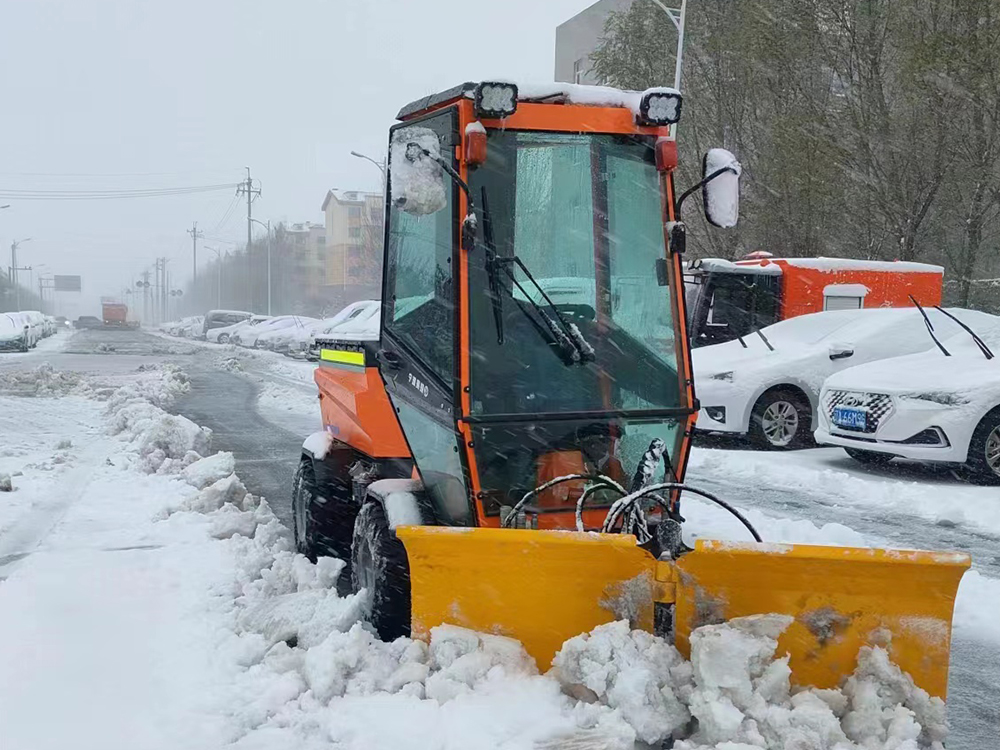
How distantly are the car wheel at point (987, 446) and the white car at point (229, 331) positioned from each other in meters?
35.6

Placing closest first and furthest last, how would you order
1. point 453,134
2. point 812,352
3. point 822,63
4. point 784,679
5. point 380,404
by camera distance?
point 784,679 < point 453,134 < point 380,404 < point 812,352 < point 822,63

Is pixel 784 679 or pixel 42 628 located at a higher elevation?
pixel 784 679

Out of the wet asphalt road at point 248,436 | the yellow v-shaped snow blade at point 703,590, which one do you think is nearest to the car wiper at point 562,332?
Result: the yellow v-shaped snow blade at point 703,590

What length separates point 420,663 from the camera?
133 inches

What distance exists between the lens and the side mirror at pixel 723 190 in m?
3.94

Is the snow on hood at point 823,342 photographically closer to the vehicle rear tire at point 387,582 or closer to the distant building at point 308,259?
the vehicle rear tire at point 387,582

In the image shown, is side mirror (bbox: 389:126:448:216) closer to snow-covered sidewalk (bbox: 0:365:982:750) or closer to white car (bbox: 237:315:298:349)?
snow-covered sidewalk (bbox: 0:365:982:750)

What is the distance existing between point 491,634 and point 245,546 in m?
2.58

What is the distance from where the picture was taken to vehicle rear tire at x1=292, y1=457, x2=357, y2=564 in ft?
17.7

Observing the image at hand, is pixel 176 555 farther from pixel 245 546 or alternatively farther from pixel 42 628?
pixel 42 628

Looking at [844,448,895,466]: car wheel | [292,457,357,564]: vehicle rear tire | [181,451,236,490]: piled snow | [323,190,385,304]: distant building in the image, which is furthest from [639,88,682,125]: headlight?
[323,190,385,304]: distant building

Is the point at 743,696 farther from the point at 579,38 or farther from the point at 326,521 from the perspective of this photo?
the point at 579,38

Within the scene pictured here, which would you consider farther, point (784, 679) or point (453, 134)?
point (453, 134)

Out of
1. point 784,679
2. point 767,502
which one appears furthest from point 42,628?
point 767,502
